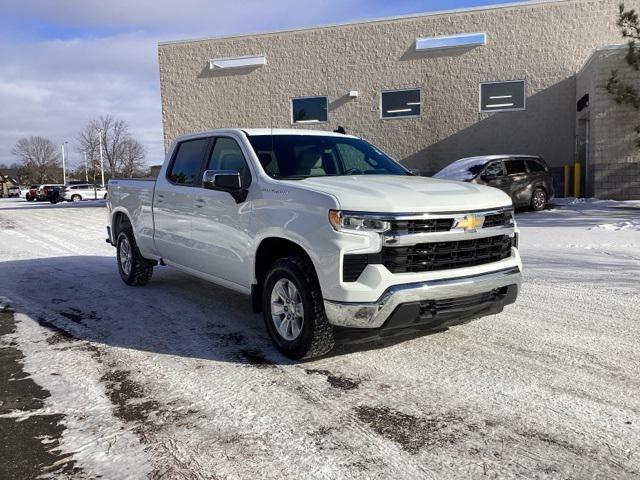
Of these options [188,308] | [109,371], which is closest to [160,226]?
[188,308]

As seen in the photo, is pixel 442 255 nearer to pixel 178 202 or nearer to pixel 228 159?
pixel 228 159

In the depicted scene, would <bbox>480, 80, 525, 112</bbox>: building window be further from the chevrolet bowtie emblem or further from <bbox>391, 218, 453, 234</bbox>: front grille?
<bbox>391, 218, 453, 234</bbox>: front grille

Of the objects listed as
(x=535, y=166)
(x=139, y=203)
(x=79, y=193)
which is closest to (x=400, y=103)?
(x=535, y=166)

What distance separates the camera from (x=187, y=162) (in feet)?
19.5

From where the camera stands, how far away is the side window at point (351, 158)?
534 cm

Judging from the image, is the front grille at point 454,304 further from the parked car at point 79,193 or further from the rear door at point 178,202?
the parked car at point 79,193

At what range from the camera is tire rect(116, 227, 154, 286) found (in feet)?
23.0

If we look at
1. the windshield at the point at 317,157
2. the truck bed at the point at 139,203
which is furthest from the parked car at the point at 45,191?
the windshield at the point at 317,157

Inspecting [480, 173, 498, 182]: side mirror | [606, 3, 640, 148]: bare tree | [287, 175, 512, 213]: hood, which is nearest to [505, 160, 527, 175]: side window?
[480, 173, 498, 182]: side mirror

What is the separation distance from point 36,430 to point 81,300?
11.4 feet

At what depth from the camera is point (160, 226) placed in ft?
20.5

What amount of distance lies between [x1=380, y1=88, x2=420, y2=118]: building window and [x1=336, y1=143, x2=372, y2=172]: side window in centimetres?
1854

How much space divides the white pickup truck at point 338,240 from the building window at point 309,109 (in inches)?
766

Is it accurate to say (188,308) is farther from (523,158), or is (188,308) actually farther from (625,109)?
(625,109)
